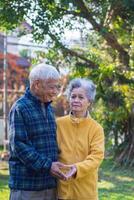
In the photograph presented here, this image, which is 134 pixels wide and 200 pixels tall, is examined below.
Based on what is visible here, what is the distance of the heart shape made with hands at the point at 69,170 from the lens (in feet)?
10.7

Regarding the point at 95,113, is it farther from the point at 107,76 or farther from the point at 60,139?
the point at 60,139

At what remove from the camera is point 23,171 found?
3252mm

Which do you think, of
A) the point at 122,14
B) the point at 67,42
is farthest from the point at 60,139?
the point at 67,42

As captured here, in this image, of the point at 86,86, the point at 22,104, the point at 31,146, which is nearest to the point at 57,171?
the point at 31,146

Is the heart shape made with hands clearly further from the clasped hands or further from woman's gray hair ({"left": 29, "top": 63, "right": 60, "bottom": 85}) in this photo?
woman's gray hair ({"left": 29, "top": 63, "right": 60, "bottom": 85})

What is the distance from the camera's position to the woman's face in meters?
3.42

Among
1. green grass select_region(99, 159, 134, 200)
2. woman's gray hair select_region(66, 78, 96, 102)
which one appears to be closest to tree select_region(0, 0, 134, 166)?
green grass select_region(99, 159, 134, 200)

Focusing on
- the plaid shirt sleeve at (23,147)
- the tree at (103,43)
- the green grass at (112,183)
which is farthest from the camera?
the tree at (103,43)

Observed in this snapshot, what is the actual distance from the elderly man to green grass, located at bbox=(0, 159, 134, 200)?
4.06m

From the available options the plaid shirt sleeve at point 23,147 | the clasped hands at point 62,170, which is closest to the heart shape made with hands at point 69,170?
the clasped hands at point 62,170

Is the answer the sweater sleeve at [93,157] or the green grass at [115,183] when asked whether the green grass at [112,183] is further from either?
the sweater sleeve at [93,157]

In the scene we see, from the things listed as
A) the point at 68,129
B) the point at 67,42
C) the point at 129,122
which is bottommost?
the point at 129,122

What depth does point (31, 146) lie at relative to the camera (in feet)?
10.6

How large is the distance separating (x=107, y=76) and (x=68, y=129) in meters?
7.85
